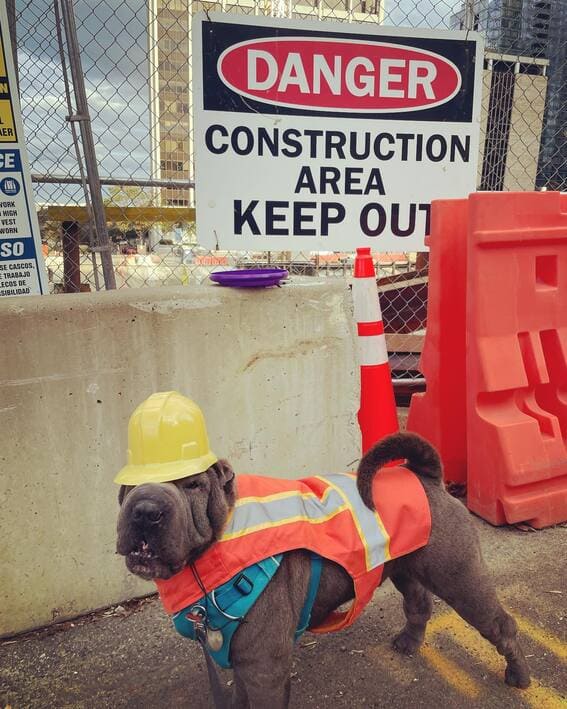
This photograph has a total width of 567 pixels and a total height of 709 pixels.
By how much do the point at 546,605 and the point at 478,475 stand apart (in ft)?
2.55

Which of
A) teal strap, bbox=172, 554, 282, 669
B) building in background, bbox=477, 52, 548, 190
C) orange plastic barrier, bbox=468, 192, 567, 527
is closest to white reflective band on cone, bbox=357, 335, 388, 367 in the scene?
orange plastic barrier, bbox=468, 192, 567, 527

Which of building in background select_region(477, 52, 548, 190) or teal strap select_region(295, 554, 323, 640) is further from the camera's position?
building in background select_region(477, 52, 548, 190)

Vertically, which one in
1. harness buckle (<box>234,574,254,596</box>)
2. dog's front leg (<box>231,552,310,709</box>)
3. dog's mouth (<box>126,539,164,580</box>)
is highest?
dog's mouth (<box>126,539,164,580</box>)

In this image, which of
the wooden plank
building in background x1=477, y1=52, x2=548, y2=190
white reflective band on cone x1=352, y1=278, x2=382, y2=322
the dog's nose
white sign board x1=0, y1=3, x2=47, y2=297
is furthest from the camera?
building in background x1=477, y1=52, x2=548, y2=190

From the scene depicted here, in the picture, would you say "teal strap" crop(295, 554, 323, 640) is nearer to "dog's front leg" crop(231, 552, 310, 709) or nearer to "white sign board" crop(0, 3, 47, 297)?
"dog's front leg" crop(231, 552, 310, 709)

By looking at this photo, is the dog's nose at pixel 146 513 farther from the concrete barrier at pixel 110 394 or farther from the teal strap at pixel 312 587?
the concrete barrier at pixel 110 394

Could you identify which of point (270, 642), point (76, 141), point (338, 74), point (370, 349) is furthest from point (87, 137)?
point (270, 642)

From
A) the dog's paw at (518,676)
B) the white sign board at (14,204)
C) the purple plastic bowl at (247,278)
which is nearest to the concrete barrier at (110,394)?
the purple plastic bowl at (247,278)

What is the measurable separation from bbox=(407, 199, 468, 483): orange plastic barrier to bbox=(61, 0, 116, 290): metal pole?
5.80ft

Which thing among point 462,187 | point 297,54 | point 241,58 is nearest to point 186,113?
point 241,58

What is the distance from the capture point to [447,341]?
335cm

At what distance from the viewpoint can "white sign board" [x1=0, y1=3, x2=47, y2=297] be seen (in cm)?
247

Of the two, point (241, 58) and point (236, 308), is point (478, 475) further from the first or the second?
point (241, 58)

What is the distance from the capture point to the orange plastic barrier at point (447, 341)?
3.23m
